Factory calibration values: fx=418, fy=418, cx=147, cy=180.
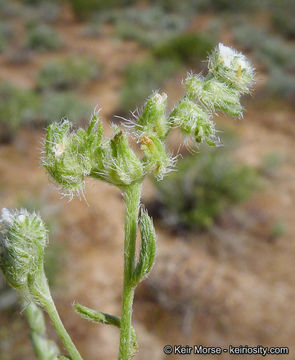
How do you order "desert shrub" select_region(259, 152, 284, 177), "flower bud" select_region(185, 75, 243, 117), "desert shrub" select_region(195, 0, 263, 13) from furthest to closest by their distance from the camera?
"desert shrub" select_region(195, 0, 263, 13), "desert shrub" select_region(259, 152, 284, 177), "flower bud" select_region(185, 75, 243, 117)

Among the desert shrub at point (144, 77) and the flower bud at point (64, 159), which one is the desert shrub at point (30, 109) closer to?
the desert shrub at point (144, 77)

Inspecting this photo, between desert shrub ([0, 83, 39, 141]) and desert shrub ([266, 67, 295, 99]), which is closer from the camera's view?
desert shrub ([0, 83, 39, 141])

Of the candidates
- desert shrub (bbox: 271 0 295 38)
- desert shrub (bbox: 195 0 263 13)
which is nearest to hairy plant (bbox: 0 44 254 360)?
desert shrub (bbox: 271 0 295 38)

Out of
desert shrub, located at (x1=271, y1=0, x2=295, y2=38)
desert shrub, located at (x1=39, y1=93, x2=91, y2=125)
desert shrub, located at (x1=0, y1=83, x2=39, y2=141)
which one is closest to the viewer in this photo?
desert shrub, located at (x1=0, y1=83, x2=39, y2=141)

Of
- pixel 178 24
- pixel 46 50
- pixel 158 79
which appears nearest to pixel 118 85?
pixel 158 79

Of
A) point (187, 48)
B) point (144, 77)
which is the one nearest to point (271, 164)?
point (144, 77)

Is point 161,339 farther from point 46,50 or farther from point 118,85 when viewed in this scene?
point 46,50

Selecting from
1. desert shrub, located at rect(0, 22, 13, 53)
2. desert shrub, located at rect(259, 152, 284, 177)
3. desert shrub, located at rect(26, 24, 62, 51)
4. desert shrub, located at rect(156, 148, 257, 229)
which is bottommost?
desert shrub, located at rect(156, 148, 257, 229)

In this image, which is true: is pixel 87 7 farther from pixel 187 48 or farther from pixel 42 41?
pixel 187 48

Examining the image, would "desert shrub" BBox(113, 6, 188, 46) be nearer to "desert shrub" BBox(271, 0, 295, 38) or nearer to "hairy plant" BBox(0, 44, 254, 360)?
"desert shrub" BBox(271, 0, 295, 38)
